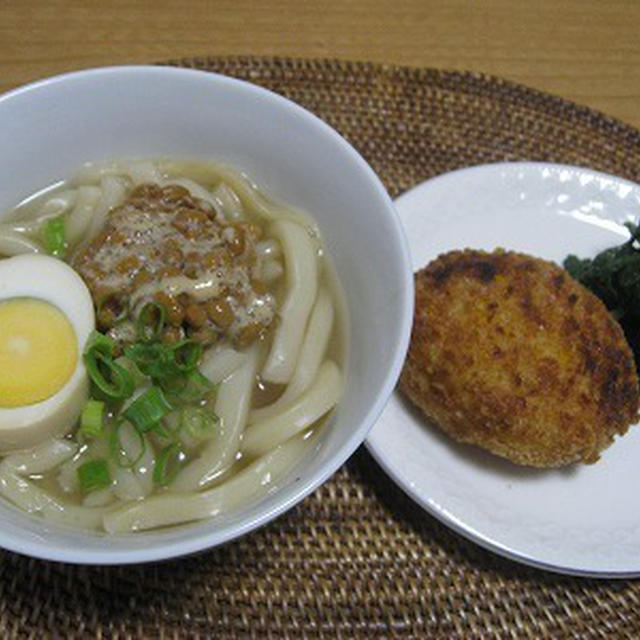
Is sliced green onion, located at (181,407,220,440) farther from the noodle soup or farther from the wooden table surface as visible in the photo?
the wooden table surface

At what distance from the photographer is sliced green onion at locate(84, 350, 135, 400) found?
1.35 m

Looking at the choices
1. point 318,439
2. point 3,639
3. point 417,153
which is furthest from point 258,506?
point 417,153

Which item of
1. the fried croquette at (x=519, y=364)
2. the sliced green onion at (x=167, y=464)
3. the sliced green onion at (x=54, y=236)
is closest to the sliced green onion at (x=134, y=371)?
the sliced green onion at (x=167, y=464)

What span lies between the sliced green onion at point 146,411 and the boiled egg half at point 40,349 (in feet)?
0.34

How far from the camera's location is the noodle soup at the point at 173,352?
1357 millimetres

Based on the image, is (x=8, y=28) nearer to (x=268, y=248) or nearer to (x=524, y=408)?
(x=268, y=248)

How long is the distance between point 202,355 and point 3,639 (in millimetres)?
633

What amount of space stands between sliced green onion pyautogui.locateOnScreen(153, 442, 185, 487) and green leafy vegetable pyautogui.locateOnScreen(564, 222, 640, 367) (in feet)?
3.84

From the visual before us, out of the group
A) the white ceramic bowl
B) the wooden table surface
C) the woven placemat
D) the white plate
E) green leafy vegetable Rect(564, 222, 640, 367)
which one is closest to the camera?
the white ceramic bowl

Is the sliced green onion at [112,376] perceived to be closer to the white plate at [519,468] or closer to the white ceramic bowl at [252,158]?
the white ceramic bowl at [252,158]

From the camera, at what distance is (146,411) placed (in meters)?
1.34

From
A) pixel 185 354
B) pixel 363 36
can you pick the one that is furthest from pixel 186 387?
pixel 363 36

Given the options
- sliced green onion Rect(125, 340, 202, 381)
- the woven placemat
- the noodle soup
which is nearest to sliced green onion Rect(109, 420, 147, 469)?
the noodle soup

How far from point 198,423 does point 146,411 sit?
0.35 feet
